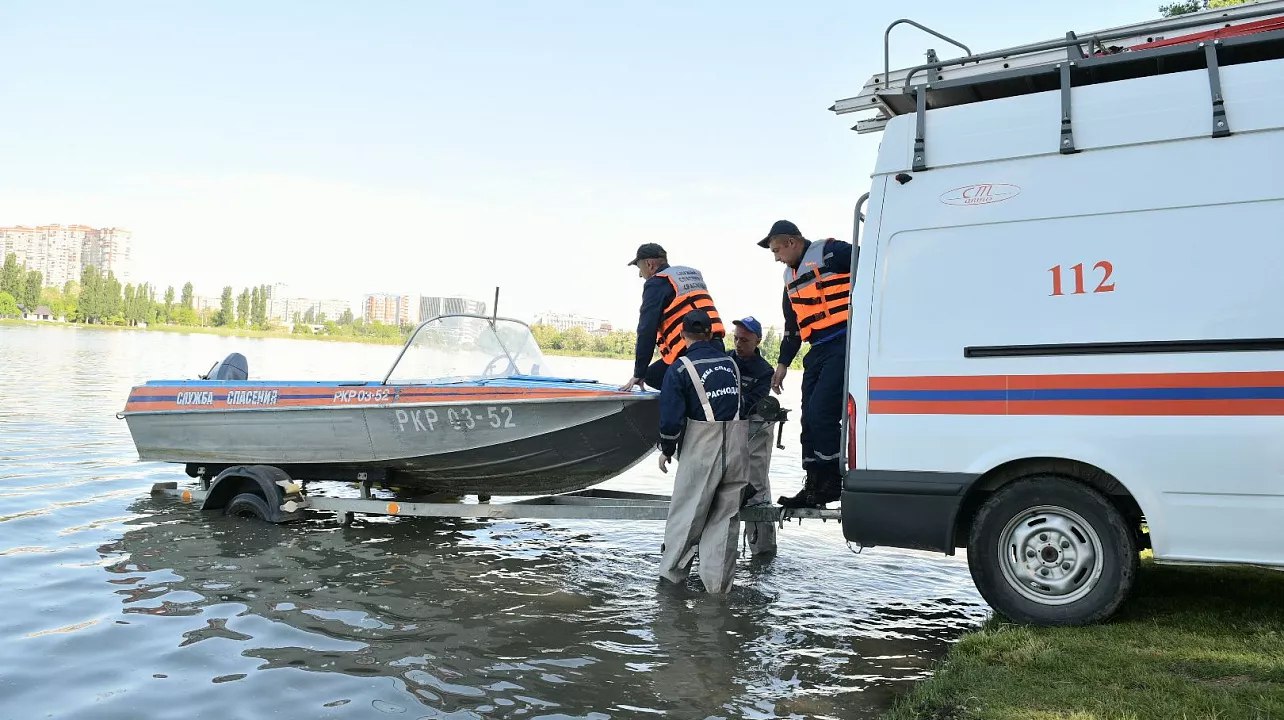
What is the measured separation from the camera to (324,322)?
96.2 m

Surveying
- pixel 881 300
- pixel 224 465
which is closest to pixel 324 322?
pixel 224 465

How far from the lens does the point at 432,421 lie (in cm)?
828

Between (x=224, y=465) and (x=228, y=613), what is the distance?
3.99 metres

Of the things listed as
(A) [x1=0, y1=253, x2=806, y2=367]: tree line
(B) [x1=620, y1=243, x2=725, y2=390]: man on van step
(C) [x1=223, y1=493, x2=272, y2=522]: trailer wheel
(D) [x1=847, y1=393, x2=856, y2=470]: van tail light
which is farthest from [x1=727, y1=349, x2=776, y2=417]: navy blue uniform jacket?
(A) [x1=0, y1=253, x2=806, y2=367]: tree line

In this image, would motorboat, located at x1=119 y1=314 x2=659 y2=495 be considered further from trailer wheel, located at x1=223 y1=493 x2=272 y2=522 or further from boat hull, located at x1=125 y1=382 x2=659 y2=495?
trailer wheel, located at x1=223 y1=493 x2=272 y2=522

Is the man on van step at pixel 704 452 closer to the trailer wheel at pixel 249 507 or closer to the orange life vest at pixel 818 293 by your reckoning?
the orange life vest at pixel 818 293

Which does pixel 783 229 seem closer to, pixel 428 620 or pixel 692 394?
pixel 692 394

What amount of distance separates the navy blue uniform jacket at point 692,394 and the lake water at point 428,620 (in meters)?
1.28

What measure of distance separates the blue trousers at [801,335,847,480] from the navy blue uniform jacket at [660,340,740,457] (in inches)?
22.7

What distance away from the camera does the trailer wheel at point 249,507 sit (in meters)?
8.78

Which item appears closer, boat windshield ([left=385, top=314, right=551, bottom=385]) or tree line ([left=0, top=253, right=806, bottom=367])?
boat windshield ([left=385, top=314, right=551, bottom=385])

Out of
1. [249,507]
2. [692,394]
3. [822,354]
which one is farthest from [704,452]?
[249,507]

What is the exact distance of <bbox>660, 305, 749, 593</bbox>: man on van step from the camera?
672cm

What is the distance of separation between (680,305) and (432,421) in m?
2.59
